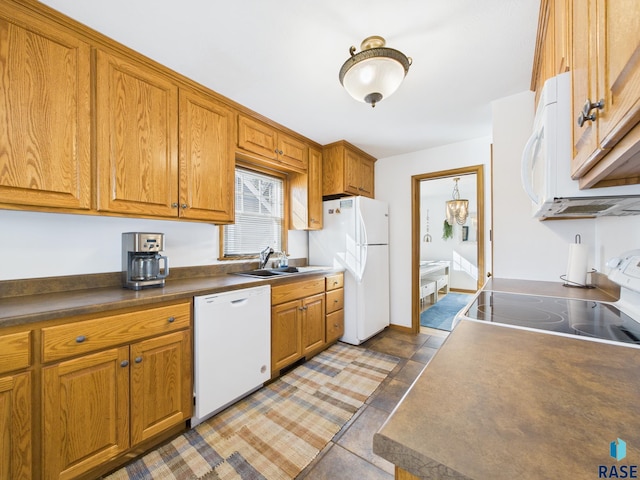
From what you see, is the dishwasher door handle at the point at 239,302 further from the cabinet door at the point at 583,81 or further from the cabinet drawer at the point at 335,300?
the cabinet door at the point at 583,81

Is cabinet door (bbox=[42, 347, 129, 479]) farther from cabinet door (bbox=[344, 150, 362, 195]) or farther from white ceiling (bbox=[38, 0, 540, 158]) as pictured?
cabinet door (bbox=[344, 150, 362, 195])

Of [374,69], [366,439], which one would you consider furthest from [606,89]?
[366,439]

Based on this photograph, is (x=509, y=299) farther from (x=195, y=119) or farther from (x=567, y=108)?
(x=195, y=119)

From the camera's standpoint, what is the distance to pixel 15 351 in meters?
1.05

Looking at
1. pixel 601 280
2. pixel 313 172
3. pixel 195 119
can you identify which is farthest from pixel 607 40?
pixel 313 172

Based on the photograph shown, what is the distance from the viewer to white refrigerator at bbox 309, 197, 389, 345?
2.93 m

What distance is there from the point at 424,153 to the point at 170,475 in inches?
143

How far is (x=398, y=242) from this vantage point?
3.46 meters

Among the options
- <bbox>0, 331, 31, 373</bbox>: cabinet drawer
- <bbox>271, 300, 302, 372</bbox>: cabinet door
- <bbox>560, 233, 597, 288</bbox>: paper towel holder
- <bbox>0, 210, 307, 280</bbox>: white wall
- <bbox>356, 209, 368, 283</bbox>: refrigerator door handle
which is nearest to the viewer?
<bbox>0, 331, 31, 373</bbox>: cabinet drawer

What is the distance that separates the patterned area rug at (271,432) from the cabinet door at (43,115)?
146cm

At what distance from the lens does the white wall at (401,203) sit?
3.25 metres

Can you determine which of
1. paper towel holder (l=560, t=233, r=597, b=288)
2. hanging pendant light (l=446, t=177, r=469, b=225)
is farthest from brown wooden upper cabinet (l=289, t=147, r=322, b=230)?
hanging pendant light (l=446, t=177, r=469, b=225)

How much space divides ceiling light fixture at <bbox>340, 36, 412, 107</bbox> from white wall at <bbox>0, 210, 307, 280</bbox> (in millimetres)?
1667

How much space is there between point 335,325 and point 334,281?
1.60 feet
